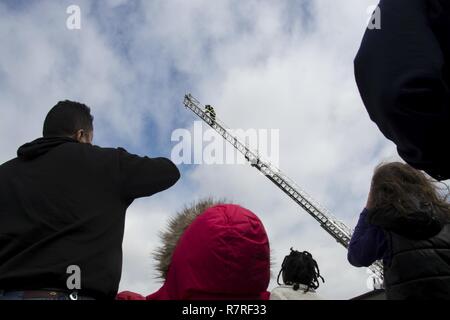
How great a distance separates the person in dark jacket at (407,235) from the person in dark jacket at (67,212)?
1264 mm

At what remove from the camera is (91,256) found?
221cm

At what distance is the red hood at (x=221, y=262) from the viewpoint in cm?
188

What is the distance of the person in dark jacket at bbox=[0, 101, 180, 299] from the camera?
83.7 inches

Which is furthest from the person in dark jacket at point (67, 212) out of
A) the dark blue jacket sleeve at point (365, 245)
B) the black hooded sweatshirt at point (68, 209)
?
the dark blue jacket sleeve at point (365, 245)

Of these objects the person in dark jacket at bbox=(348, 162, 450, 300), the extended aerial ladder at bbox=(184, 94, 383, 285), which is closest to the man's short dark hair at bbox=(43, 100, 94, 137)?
the person in dark jacket at bbox=(348, 162, 450, 300)

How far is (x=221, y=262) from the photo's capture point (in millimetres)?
1871

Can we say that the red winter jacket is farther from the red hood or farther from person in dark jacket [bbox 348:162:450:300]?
person in dark jacket [bbox 348:162:450:300]

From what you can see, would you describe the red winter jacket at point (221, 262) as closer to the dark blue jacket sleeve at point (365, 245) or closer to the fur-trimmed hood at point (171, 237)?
the fur-trimmed hood at point (171, 237)

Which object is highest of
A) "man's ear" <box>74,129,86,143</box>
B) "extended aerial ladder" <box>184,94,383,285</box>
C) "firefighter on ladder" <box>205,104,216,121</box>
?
"firefighter on ladder" <box>205,104,216,121</box>

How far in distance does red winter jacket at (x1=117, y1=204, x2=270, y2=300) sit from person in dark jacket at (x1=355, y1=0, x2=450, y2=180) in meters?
0.94

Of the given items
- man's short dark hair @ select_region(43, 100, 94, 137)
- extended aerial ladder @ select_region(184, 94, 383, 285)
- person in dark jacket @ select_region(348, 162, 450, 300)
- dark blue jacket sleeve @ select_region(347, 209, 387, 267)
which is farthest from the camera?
extended aerial ladder @ select_region(184, 94, 383, 285)

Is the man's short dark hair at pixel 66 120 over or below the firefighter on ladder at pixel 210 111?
below

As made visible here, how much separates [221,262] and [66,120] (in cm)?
149

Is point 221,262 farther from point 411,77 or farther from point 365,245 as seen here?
point 365,245
